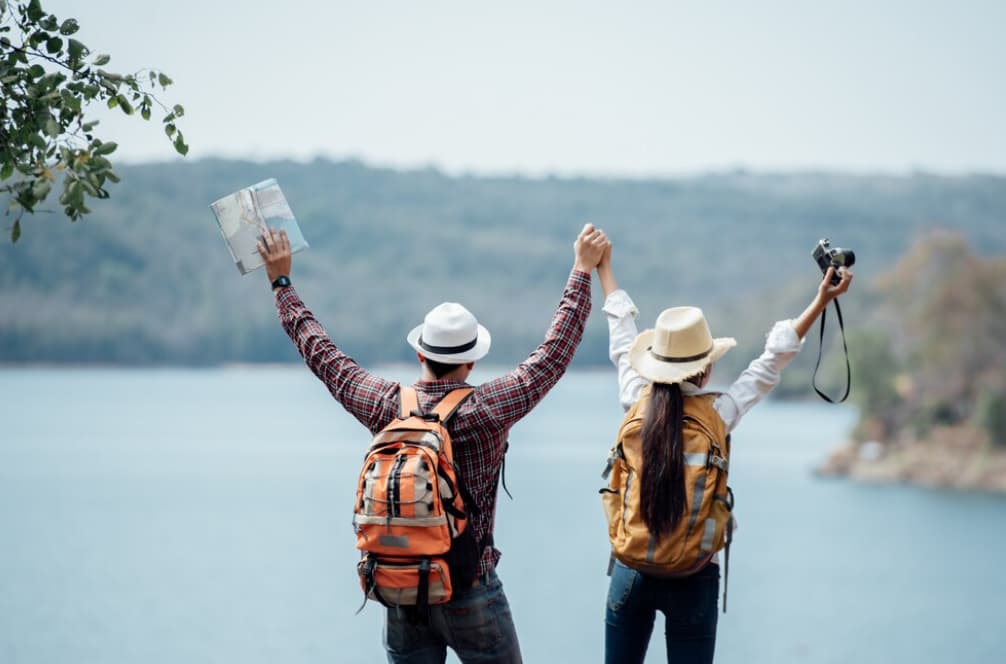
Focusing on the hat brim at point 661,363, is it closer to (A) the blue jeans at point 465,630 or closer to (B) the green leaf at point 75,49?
(A) the blue jeans at point 465,630

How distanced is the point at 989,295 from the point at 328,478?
75.5ft

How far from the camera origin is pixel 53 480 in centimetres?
4325

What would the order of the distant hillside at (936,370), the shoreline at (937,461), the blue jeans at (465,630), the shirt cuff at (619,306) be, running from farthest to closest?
the distant hillside at (936,370), the shoreline at (937,461), the shirt cuff at (619,306), the blue jeans at (465,630)

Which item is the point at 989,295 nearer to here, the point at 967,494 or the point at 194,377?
the point at 967,494

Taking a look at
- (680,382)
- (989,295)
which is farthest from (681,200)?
(680,382)

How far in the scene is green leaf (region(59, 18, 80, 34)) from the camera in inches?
120

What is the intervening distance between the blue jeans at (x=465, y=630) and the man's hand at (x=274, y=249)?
0.92m

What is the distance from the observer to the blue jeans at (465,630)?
284cm

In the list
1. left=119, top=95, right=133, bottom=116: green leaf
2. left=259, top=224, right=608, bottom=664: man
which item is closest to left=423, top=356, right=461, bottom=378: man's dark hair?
left=259, top=224, right=608, bottom=664: man

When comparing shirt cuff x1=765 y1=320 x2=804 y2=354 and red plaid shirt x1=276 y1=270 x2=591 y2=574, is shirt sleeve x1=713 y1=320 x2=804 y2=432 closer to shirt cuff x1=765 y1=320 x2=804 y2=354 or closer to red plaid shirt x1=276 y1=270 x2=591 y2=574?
shirt cuff x1=765 y1=320 x2=804 y2=354

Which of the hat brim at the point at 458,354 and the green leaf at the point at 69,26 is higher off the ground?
the green leaf at the point at 69,26

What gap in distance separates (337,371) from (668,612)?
1.01 m

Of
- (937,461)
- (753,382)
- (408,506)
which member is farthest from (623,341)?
(937,461)

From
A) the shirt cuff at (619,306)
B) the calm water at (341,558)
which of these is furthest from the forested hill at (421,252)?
the shirt cuff at (619,306)
